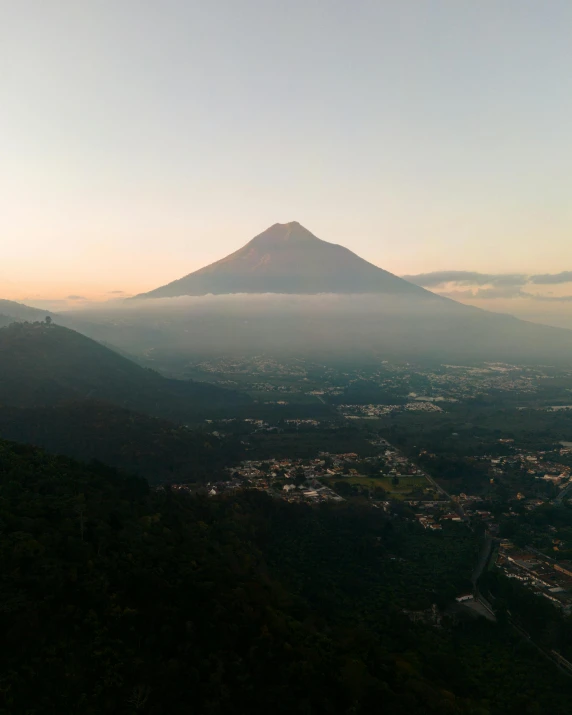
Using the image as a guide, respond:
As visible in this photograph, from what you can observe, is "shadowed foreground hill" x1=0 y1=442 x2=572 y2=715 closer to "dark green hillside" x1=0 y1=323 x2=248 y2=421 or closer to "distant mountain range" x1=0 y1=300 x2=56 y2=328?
"dark green hillside" x1=0 y1=323 x2=248 y2=421

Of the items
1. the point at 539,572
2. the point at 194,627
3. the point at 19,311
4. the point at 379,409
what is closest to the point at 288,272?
the point at 19,311

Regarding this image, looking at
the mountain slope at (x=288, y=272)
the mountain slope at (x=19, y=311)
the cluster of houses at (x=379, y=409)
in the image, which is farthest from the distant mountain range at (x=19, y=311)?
the cluster of houses at (x=379, y=409)

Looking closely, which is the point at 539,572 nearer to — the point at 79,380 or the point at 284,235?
the point at 79,380

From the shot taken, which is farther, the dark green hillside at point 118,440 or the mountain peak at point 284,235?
the mountain peak at point 284,235

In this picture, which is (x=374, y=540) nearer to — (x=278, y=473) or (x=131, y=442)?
(x=278, y=473)

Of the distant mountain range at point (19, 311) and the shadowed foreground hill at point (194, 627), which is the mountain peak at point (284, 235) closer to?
the distant mountain range at point (19, 311)

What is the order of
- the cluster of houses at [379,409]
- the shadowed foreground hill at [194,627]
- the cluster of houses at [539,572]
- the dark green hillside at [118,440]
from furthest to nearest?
the cluster of houses at [379,409] < the dark green hillside at [118,440] < the cluster of houses at [539,572] < the shadowed foreground hill at [194,627]

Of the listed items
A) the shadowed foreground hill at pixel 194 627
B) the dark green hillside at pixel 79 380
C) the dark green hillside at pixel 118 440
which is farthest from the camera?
the dark green hillside at pixel 79 380
